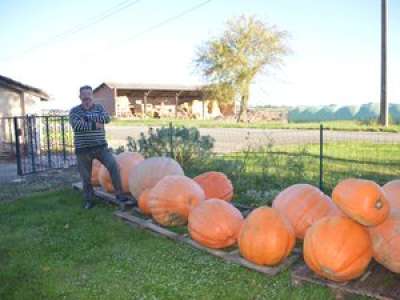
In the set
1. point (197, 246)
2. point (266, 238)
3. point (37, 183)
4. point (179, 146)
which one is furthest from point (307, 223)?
point (37, 183)

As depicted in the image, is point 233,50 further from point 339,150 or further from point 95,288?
point 95,288

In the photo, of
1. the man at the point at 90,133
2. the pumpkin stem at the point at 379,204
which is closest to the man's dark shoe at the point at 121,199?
the man at the point at 90,133

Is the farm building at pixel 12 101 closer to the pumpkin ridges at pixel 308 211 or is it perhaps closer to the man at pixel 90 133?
the man at pixel 90 133

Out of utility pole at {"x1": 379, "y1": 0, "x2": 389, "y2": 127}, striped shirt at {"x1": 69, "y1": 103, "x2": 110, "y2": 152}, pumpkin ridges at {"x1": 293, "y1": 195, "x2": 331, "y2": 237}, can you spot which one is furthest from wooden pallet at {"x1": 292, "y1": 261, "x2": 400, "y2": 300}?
utility pole at {"x1": 379, "y1": 0, "x2": 389, "y2": 127}

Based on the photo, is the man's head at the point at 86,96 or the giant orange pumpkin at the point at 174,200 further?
the man's head at the point at 86,96

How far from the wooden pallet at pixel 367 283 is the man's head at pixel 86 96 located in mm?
3805

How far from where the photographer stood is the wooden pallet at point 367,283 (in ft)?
10.1

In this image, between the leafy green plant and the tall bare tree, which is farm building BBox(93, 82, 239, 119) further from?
the leafy green plant

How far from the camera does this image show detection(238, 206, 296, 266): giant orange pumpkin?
3646 mm

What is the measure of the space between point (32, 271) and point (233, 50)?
112ft

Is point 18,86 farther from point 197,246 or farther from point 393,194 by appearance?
point 393,194

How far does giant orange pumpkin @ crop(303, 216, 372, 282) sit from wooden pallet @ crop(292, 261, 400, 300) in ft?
0.20

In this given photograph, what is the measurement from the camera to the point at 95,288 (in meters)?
3.54

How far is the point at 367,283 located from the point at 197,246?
1.73 m
